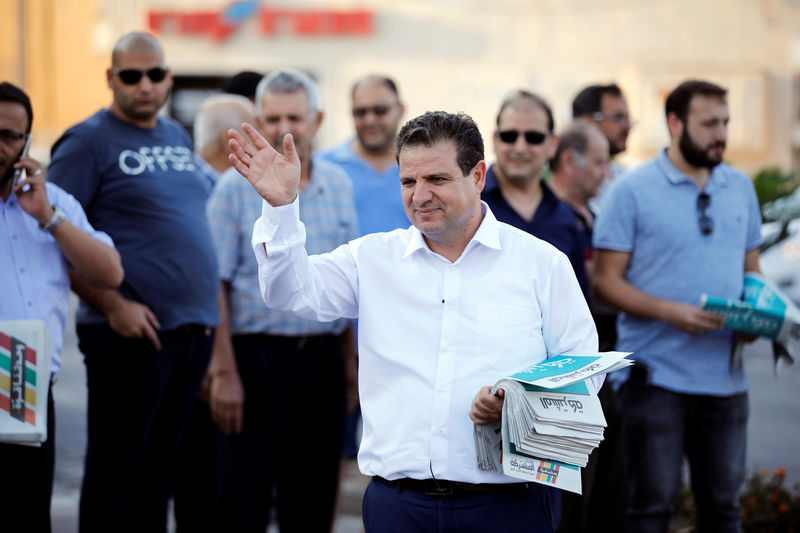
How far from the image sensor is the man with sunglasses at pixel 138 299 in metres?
4.48

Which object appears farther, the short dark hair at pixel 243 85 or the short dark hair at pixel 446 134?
the short dark hair at pixel 243 85

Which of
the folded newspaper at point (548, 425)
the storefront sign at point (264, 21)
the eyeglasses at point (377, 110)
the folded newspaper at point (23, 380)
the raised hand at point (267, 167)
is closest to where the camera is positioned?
the folded newspaper at point (548, 425)

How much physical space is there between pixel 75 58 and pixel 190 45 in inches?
84.4

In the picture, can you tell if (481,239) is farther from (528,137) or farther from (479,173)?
(528,137)

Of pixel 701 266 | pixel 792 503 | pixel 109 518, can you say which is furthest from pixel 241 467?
pixel 792 503

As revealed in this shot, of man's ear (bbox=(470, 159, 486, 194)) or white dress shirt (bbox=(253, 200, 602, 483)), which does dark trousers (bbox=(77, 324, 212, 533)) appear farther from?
man's ear (bbox=(470, 159, 486, 194))

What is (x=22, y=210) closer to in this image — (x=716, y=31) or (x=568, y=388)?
(x=568, y=388)

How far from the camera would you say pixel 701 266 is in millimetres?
4855

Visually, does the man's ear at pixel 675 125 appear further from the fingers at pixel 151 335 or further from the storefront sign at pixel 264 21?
the storefront sign at pixel 264 21

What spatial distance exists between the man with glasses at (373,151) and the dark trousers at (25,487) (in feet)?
8.31

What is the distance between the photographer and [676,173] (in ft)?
16.4

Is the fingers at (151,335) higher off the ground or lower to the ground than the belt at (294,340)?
higher

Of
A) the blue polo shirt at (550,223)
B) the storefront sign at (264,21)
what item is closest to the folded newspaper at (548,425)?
the blue polo shirt at (550,223)

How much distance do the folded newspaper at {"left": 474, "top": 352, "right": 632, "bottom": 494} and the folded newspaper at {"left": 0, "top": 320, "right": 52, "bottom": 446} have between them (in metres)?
1.57
